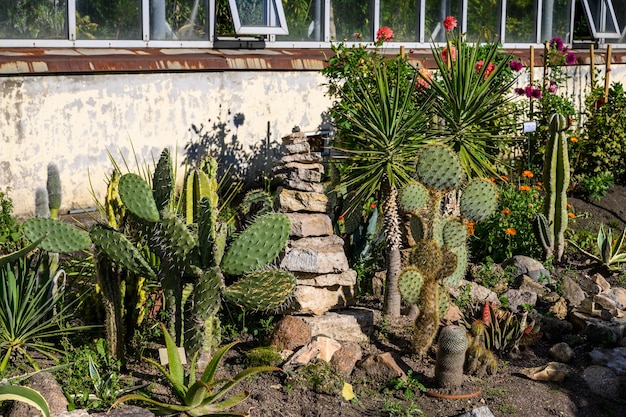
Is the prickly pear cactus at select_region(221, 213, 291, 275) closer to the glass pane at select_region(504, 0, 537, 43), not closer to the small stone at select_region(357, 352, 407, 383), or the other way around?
the small stone at select_region(357, 352, 407, 383)

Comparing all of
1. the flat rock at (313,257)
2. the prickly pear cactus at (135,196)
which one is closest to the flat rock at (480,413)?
the flat rock at (313,257)

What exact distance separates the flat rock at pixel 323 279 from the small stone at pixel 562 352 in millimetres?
1501

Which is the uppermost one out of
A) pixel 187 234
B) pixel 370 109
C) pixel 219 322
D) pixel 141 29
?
pixel 141 29

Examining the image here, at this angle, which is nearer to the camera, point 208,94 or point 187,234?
point 187,234

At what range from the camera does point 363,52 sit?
29.5 feet

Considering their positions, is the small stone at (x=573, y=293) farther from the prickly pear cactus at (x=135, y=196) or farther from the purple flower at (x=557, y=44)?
the purple flower at (x=557, y=44)

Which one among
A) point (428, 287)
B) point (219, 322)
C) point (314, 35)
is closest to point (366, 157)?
point (428, 287)

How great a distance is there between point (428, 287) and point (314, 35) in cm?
596

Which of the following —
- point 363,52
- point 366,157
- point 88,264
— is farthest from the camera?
point 363,52

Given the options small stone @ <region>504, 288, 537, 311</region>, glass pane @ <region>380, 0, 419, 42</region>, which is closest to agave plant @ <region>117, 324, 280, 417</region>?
small stone @ <region>504, 288, 537, 311</region>

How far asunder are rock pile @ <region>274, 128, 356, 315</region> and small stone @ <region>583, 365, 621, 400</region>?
5.68 ft

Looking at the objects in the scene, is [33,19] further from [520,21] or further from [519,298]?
[520,21]

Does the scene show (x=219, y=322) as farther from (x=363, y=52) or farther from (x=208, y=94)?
(x=208, y=94)

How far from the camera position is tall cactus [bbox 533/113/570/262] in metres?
8.70
